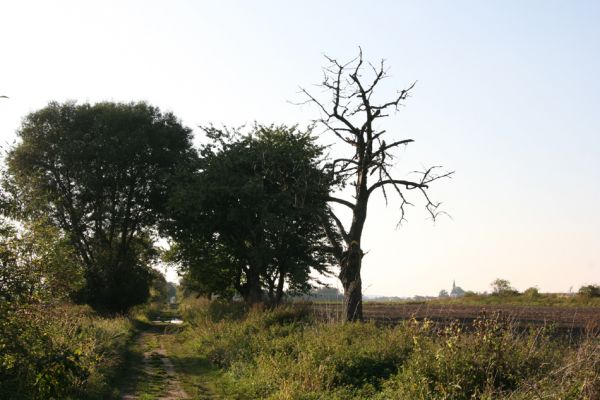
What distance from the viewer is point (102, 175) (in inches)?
1543

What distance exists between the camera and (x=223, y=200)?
33.0 meters

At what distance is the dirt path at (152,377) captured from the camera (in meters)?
13.5

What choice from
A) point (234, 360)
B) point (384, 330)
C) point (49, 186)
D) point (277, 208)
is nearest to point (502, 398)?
point (384, 330)

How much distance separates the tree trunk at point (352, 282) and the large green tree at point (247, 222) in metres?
9.13

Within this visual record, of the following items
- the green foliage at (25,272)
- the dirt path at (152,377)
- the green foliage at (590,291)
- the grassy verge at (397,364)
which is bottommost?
the dirt path at (152,377)

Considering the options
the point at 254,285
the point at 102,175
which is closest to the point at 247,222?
the point at 254,285

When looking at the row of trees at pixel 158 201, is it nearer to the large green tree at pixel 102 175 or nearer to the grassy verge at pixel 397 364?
the large green tree at pixel 102 175

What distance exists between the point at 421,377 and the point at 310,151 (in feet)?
78.9

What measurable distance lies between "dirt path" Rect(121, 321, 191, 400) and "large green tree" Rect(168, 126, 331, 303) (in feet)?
31.7

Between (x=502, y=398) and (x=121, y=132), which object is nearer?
(x=502, y=398)

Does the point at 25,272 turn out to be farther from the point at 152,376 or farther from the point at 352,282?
the point at 352,282

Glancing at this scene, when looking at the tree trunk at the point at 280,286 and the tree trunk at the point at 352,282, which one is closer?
the tree trunk at the point at 352,282

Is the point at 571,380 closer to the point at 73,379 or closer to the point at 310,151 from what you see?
the point at 73,379

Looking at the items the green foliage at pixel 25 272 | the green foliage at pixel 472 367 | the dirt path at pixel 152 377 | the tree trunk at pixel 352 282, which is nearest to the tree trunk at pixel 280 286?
the dirt path at pixel 152 377
